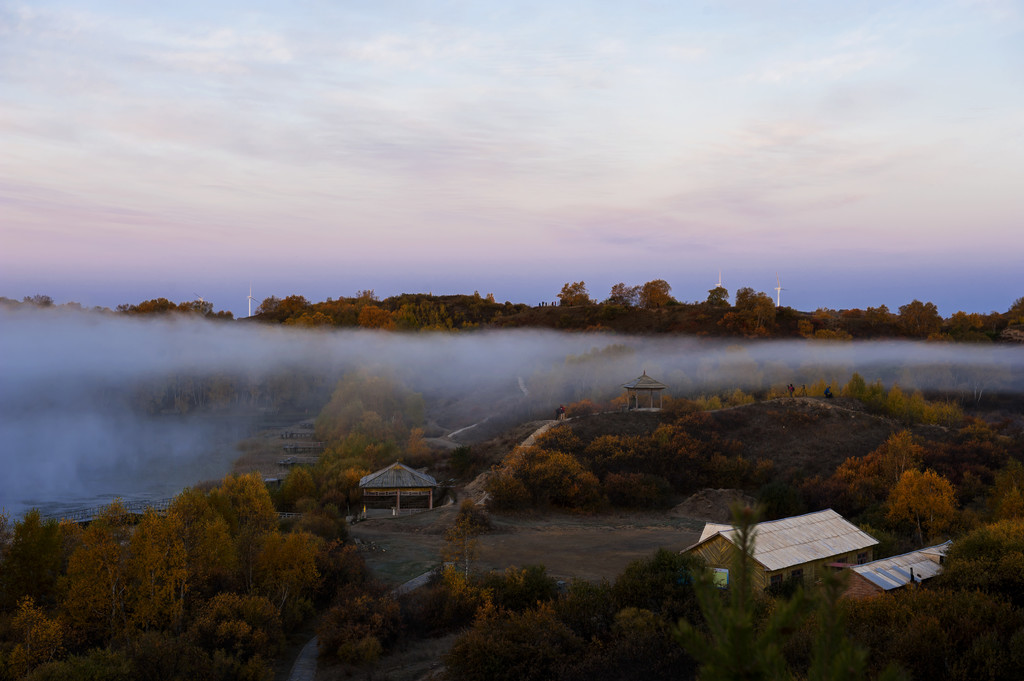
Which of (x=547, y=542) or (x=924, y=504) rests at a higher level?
(x=924, y=504)

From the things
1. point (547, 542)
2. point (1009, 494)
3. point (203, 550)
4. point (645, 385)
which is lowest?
point (547, 542)

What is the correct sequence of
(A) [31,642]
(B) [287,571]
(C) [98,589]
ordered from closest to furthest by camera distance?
(A) [31,642] → (C) [98,589] → (B) [287,571]

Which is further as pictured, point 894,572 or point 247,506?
point 247,506

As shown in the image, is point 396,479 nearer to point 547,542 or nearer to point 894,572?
point 547,542

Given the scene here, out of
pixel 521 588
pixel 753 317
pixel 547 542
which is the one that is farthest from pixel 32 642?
pixel 753 317

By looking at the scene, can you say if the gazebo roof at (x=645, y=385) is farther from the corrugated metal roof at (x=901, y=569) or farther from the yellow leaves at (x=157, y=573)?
the yellow leaves at (x=157, y=573)

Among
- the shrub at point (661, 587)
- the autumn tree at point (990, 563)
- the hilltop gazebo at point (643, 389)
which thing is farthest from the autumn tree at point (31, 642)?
the hilltop gazebo at point (643, 389)
